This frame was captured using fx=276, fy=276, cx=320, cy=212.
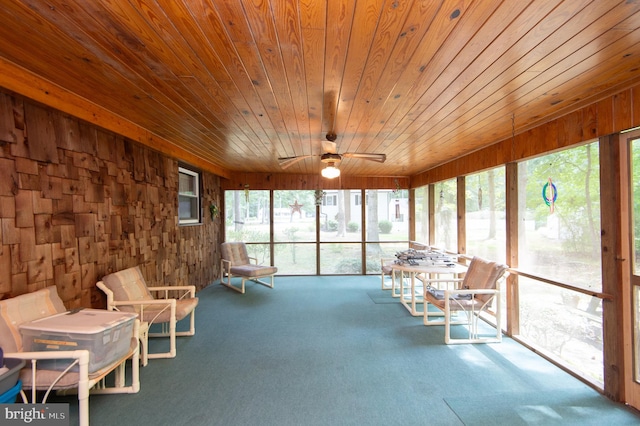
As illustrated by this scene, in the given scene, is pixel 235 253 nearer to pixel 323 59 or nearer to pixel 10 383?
pixel 10 383

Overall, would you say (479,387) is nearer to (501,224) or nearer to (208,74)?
(501,224)

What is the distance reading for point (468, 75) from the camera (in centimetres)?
187

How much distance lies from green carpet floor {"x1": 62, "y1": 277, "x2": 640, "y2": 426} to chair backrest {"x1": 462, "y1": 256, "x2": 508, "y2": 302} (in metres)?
0.65

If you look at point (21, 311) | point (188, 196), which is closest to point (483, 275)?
point (21, 311)

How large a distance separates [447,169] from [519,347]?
2.91 m

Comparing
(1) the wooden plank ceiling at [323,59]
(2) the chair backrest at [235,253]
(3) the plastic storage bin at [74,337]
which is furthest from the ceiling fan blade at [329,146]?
(2) the chair backrest at [235,253]

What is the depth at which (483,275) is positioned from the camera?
11.3 ft

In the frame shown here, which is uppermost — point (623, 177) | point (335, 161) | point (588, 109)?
point (588, 109)

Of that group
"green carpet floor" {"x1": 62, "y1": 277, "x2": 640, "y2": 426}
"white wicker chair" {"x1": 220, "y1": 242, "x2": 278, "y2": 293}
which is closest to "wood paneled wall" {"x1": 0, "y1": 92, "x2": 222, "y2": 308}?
"green carpet floor" {"x1": 62, "y1": 277, "x2": 640, "y2": 426}

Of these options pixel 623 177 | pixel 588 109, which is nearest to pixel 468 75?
pixel 588 109

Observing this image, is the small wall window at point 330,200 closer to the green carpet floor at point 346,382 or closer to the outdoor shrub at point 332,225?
the outdoor shrub at point 332,225

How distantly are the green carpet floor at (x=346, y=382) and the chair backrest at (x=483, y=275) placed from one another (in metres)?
0.65

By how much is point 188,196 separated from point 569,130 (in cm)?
525

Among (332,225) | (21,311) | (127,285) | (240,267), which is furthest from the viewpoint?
(332,225)
